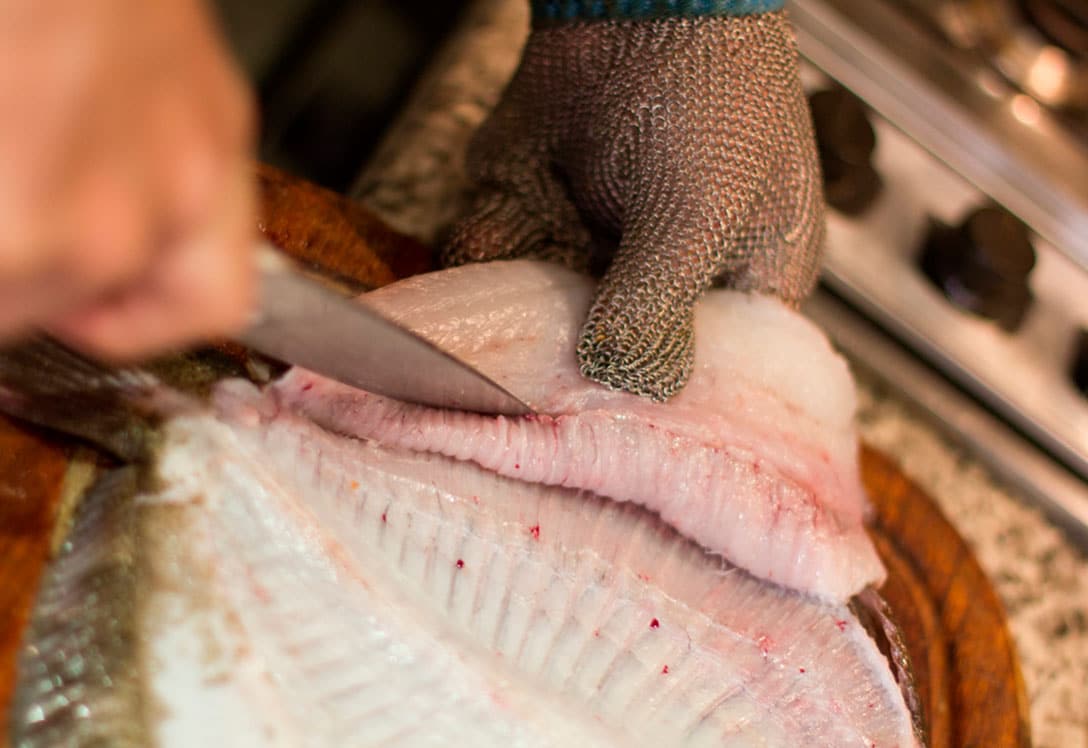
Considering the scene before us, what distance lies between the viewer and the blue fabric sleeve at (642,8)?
77 cm

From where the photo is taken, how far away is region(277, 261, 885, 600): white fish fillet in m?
0.70

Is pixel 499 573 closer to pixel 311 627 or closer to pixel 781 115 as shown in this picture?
pixel 311 627

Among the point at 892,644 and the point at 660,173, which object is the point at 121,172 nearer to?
the point at 660,173

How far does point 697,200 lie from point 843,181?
0.55 m

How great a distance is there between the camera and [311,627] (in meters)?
0.65

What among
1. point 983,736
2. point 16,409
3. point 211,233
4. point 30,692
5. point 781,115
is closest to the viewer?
point 211,233

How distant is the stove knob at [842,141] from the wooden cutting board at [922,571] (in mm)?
408

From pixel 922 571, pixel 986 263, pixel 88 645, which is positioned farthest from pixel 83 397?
pixel 986 263

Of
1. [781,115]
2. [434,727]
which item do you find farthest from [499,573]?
[781,115]

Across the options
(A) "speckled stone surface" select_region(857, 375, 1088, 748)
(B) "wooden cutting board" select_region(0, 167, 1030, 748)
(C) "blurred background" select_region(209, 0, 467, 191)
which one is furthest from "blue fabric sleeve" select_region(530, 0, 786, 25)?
(C) "blurred background" select_region(209, 0, 467, 191)

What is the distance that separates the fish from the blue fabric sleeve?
10.4 inches

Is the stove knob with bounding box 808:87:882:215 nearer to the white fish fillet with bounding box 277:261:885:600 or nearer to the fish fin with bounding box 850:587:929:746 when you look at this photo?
the white fish fillet with bounding box 277:261:885:600

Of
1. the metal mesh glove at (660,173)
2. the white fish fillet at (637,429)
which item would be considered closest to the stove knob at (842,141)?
the metal mesh glove at (660,173)

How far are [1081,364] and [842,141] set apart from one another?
1.66 ft
